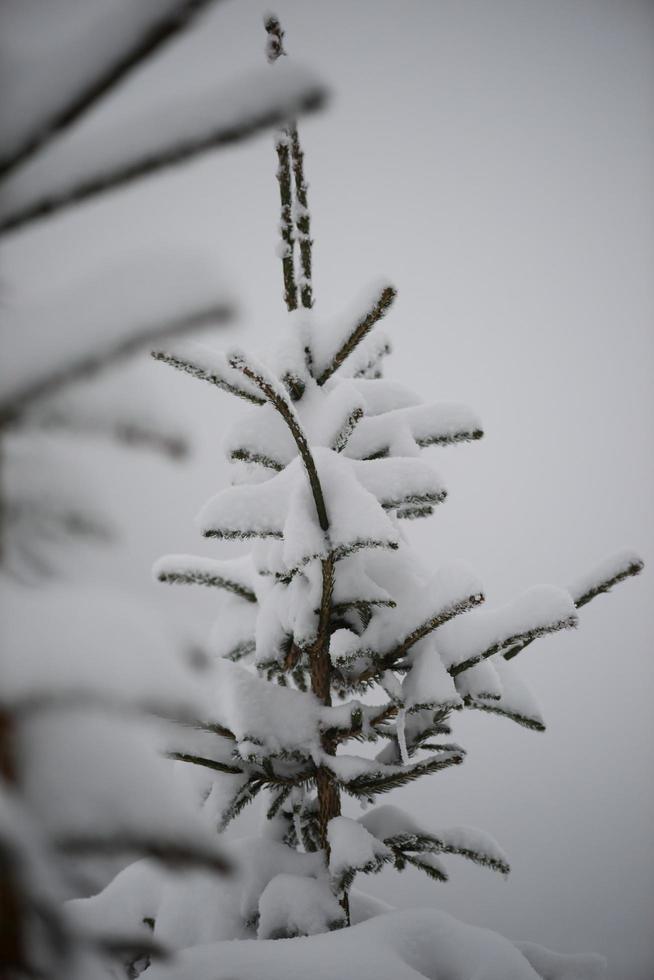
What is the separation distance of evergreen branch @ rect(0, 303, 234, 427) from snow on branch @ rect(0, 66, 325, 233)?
0.12 meters

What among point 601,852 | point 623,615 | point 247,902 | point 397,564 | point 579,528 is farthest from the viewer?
point 579,528

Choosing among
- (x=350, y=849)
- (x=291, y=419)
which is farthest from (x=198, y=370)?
(x=350, y=849)

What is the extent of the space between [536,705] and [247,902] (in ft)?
3.53

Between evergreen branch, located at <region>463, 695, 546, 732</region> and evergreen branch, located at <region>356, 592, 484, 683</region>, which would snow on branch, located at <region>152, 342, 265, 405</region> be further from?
evergreen branch, located at <region>463, 695, 546, 732</region>

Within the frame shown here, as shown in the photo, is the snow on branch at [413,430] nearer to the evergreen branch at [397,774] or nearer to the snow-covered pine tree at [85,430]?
the evergreen branch at [397,774]

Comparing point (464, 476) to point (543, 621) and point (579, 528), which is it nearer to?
point (579, 528)

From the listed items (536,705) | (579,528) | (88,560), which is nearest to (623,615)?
(579,528)

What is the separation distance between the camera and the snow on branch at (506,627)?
5.22 feet

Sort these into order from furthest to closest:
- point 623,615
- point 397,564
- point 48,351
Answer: point 623,615, point 397,564, point 48,351

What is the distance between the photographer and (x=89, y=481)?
A: 467mm

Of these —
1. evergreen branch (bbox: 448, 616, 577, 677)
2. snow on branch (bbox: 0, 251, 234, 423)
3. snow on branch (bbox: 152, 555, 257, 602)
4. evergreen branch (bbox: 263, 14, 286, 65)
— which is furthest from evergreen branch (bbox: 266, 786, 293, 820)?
evergreen branch (bbox: 263, 14, 286, 65)

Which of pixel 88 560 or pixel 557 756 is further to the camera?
pixel 557 756

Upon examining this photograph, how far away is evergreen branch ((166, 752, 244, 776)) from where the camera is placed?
1621 millimetres

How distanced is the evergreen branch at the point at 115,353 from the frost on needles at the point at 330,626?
100 centimetres
